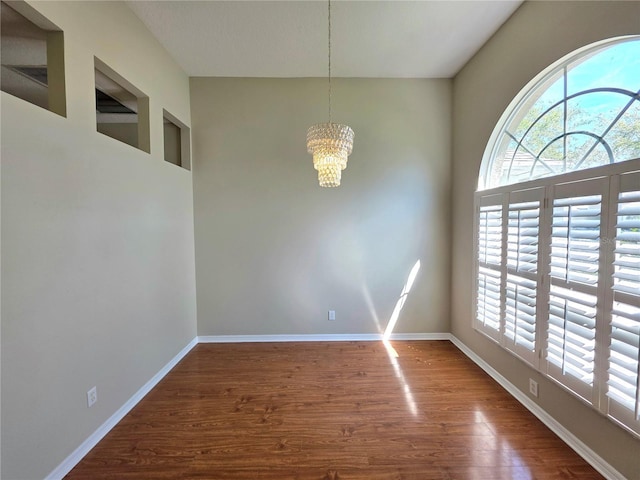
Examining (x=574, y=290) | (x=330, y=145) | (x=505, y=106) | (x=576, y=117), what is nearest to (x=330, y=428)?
(x=574, y=290)

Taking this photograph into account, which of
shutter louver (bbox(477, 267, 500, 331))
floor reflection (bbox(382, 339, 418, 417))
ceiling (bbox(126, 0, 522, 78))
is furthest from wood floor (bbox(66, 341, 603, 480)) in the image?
ceiling (bbox(126, 0, 522, 78))

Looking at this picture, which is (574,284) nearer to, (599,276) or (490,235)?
(599,276)

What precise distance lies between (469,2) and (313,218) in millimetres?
2430

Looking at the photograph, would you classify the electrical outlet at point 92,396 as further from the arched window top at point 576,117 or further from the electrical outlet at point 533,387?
the arched window top at point 576,117

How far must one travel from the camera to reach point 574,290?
5.92 ft

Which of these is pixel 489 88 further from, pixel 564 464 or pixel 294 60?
pixel 564 464

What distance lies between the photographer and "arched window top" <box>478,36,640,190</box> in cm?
160

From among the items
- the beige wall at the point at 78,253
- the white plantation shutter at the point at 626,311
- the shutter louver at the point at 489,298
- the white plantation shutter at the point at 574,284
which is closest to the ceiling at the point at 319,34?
the beige wall at the point at 78,253

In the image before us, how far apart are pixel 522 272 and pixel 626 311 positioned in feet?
2.55

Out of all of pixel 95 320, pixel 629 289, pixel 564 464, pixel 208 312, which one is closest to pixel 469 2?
pixel 629 289

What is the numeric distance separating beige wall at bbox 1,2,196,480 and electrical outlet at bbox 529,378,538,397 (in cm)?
323

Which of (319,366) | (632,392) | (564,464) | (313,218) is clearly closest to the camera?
(632,392)

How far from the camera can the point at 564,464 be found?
1.71 meters

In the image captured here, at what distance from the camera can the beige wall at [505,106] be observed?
5.23 ft
